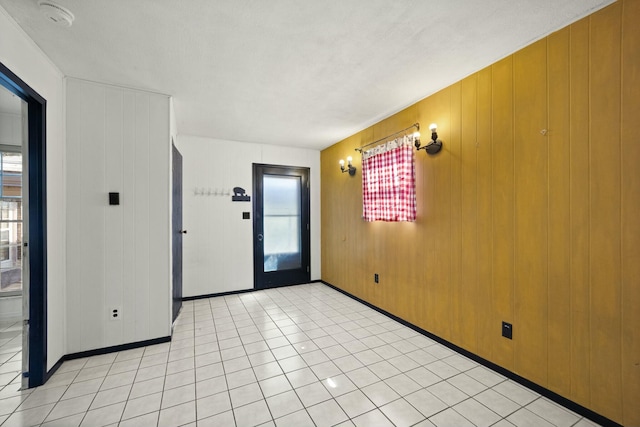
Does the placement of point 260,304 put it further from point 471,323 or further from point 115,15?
point 115,15

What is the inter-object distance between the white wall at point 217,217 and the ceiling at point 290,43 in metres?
1.37

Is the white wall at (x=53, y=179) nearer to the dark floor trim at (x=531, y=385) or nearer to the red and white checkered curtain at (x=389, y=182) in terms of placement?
the red and white checkered curtain at (x=389, y=182)

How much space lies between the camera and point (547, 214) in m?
1.89

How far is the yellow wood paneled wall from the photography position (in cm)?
156

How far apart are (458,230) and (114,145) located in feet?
11.4

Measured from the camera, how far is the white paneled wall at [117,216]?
8.09 ft

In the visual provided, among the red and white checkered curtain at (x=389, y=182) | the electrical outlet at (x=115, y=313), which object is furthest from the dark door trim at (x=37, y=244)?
the red and white checkered curtain at (x=389, y=182)

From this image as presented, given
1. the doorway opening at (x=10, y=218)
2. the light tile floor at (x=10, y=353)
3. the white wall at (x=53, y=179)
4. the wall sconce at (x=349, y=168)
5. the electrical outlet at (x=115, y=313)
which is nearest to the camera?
the white wall at (x=53, y=179)

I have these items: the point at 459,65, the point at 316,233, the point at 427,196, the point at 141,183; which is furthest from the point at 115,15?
the point at 316,233

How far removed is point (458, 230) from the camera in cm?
252

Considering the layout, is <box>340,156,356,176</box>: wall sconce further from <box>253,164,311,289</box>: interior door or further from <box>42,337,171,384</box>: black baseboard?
<box>42,337,171,384</box>: black baseboard

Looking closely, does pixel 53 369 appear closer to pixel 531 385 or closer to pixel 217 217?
pixel 217 217

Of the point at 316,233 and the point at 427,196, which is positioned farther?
the point at 316,233

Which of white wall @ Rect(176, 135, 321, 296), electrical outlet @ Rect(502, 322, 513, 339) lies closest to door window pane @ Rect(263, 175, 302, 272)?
white wall @ Rect(176, 135, 321, 296)
